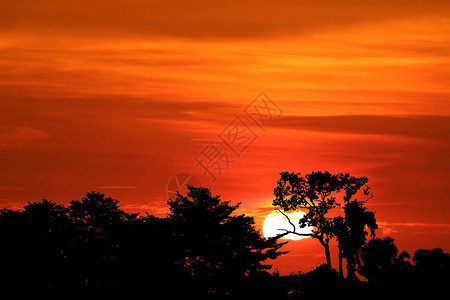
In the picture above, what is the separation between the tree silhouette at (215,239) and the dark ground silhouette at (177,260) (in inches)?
3.8

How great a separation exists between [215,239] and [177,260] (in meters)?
5.47

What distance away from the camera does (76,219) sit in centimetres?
8056

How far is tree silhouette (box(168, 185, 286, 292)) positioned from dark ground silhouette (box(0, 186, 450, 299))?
0.10 meters

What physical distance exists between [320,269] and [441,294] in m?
18.4

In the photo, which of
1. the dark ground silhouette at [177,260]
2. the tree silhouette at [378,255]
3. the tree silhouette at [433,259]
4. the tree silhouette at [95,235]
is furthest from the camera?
the tree silhouette at [378,255]

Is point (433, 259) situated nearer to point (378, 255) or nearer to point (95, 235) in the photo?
point (378, 255)

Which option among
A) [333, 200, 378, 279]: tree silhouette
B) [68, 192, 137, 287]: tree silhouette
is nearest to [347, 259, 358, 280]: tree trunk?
[333, 200, 378, 279]: tree silhouette

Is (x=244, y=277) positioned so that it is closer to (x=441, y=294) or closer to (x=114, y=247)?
(x=114, y=247)

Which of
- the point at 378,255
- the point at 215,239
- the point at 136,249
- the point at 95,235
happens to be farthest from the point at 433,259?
the point at 95,235

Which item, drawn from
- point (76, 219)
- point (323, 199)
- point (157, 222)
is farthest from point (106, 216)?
point (323, 199)

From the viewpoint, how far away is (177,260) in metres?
68.0

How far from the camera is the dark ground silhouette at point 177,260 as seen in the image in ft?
197

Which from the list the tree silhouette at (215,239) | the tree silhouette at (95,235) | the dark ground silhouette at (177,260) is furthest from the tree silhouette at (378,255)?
the tree silhouette at (95,235)

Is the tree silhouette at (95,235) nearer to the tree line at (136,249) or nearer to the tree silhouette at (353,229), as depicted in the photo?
the tree line at (136,249)
